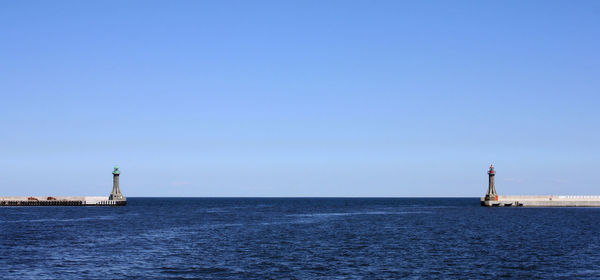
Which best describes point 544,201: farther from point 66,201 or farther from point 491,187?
point 66,201

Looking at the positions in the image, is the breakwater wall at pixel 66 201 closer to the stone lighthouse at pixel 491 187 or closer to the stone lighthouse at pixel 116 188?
the stone lighthouse at pixel 116 188

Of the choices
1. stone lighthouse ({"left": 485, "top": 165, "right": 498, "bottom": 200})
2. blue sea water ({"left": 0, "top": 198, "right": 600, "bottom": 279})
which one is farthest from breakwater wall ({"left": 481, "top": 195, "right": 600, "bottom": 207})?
blue sea water ({"left": 0, "top": 198, "right": 600, "bottom": 279})

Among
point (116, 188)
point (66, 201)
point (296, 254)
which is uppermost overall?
point (116, 188)

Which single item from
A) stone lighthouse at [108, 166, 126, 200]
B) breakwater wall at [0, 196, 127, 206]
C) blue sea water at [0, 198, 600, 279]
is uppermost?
stone lighthouse at [108, 166, 126, 200]

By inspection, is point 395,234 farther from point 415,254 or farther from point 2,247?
point 2,247

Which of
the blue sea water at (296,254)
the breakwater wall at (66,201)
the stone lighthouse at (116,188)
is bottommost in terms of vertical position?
the blue sea water at (296,254)

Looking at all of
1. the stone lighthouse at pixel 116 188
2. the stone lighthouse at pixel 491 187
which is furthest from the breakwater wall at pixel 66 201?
the stone lighthouse at pixel 491 187

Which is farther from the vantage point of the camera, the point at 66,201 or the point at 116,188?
the point at 66,201

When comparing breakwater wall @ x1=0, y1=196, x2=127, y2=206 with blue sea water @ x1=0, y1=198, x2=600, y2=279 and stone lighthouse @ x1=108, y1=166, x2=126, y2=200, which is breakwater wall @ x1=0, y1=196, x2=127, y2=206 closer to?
stone lighthouse @ x1=108, y1=166, x2=126, y2=200

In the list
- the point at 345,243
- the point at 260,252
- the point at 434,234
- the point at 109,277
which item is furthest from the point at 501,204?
the point at 109,277

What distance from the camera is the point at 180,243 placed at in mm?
64375

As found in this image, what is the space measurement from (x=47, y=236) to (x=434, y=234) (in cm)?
4500

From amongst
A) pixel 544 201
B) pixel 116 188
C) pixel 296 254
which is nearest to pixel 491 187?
pixel 544 201

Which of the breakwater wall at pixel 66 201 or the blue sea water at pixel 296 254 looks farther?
the breakwater wall at pixel 66 201
